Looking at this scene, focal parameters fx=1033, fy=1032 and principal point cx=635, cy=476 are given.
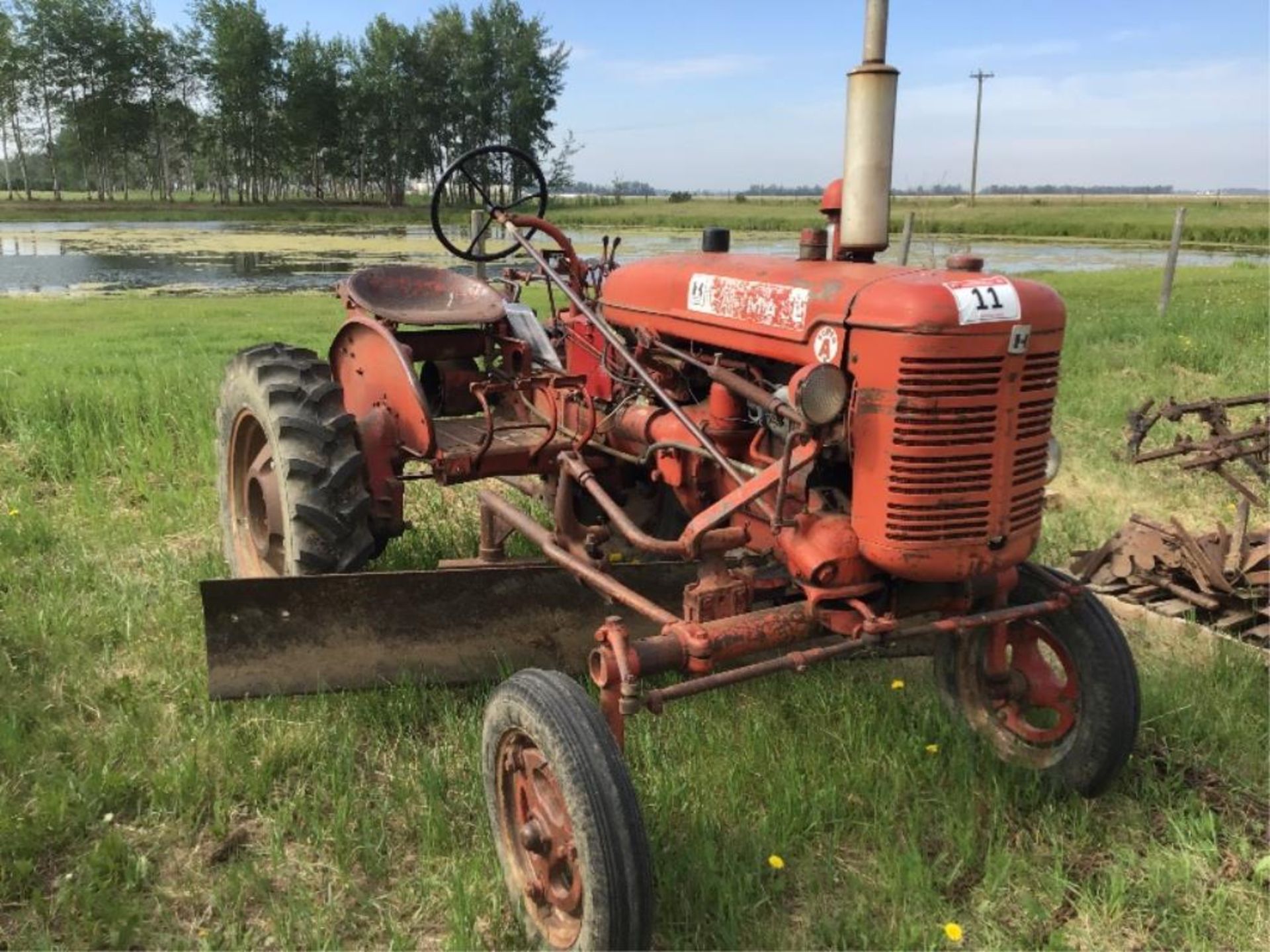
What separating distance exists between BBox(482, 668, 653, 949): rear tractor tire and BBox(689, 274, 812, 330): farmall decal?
3.37ft

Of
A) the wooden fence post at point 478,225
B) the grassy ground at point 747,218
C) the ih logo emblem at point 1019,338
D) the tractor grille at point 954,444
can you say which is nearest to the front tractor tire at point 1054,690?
the tractor grille at point 954,444

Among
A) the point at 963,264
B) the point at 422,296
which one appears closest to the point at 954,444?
the point at 963,264

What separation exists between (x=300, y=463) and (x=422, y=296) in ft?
3.74

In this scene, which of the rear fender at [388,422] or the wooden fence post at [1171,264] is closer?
the rear fender at [388,422]

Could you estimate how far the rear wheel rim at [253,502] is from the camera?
3666 mm

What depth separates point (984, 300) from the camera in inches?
85.5

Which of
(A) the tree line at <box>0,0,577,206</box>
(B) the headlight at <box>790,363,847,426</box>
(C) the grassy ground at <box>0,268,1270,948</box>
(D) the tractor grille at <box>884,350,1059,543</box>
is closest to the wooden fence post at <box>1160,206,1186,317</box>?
(C) the grassy ground at <box>0,268,1270,948</box>

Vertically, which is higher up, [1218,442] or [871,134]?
[871,134]

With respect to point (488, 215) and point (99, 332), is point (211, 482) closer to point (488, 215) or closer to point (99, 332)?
point (488, 215)

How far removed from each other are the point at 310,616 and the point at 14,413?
4.01m

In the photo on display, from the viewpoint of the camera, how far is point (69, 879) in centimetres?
231

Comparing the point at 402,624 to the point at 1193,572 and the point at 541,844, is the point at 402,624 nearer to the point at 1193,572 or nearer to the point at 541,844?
the point at 541,844

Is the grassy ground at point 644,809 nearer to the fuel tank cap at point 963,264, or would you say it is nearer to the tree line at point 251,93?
the fuel tank cap at point 963,264

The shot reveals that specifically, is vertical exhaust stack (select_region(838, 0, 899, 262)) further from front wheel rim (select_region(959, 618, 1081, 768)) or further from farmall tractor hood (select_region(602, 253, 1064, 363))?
front wheel rim (select_region(959, 618, 1081, 768))
